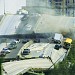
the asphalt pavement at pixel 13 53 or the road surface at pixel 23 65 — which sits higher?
the road surface at pixel 23 65

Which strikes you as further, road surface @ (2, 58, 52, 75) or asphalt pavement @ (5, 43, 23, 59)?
asphalt pavement @ (5, 43, 23, 59)

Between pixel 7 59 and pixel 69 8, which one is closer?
pixel 7 59

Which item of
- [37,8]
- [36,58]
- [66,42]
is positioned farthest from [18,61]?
[37,8]

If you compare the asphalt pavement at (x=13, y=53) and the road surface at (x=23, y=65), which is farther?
the asphalt pavement at (x=13, y=53)

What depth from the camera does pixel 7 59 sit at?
1093cm

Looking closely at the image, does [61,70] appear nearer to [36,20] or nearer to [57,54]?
[57,54]

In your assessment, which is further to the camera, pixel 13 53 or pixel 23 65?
pixel 13 53

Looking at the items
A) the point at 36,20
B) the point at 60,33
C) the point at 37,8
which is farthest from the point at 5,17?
the point at 37,8

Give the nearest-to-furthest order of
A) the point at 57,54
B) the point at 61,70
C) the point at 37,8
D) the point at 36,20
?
the point at 61,70
the point at 57,54
the point at 36,20
the point at 37,8

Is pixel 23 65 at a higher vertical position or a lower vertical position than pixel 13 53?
higher

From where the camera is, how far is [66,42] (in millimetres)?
12586

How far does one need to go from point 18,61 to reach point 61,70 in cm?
203

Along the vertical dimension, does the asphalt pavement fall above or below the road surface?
below

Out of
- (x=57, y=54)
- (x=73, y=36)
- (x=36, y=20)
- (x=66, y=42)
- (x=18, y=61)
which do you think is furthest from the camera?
(x=36, y=20)
